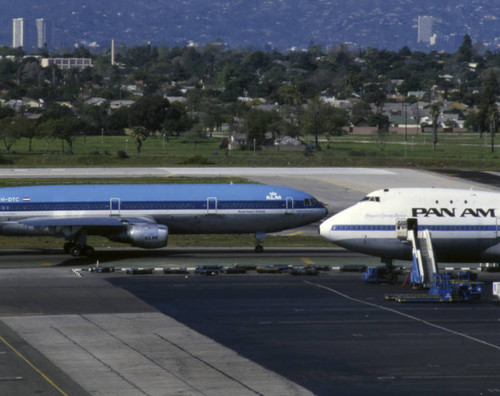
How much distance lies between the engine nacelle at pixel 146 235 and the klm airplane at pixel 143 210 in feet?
0.90

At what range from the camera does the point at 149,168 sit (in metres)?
134

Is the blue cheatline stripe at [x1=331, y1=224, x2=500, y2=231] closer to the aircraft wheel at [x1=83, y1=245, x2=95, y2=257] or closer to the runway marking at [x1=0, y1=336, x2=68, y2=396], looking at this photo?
the aircraft wheel at [x1=83, y1=245, x2=95, y2=257]

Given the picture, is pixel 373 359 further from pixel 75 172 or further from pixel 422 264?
pixel 75 172

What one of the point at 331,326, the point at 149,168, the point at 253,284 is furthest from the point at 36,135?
the point at 331,326

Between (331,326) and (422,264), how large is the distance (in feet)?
37.5

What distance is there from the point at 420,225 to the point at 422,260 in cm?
308

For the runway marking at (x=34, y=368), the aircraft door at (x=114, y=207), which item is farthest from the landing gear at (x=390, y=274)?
the runway marking at (x=34, y=368)

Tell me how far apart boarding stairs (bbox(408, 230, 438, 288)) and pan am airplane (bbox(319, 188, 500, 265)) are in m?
0.52

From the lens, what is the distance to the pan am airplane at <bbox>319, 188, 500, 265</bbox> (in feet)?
181

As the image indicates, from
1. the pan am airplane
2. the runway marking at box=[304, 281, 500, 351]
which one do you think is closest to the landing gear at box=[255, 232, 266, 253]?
the pan am airplane

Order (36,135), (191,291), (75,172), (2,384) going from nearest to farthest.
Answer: (2,384) < (191,291) < (75,172) < (36,135)

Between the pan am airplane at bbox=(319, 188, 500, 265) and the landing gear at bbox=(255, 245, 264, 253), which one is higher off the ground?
the pan am airplane at bbox=(319, 188, 500, 265)

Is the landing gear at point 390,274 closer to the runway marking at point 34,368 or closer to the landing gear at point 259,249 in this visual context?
the landing gear at point 259,249

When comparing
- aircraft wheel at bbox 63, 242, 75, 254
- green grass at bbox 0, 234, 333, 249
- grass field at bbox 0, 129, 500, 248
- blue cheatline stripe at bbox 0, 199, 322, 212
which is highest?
grass field at bbox 0, 129, 500, 248
